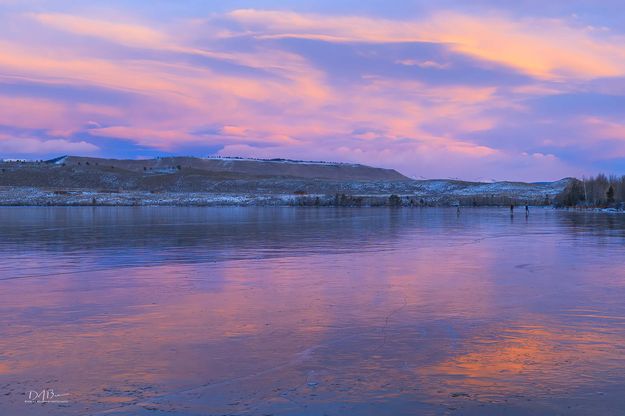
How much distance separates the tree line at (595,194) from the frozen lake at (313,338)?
310ft

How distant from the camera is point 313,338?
9570mm

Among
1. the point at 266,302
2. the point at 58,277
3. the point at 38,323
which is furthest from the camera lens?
the point at 58,277

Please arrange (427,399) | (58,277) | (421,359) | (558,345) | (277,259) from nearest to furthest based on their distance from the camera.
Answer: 1. (427,399)
2. (421,359)
3. (558,345)
4. (58,277)
5. (277,259)

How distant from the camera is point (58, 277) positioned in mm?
16453

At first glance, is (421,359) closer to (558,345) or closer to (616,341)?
(558,345)

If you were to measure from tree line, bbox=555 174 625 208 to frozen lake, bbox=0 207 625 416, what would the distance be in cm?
9459

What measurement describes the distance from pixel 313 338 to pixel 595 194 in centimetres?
11577

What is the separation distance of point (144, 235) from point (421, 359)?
1051 inches

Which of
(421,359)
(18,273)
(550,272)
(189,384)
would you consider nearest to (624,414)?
(421,359)

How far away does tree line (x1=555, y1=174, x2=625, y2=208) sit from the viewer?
105188mm

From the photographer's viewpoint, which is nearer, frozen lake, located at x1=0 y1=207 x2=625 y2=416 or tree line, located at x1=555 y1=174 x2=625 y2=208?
frozen lake, located at x1=0 y1=207 x2=625 y2=416

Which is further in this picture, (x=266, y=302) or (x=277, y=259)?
(x=277, y=259)

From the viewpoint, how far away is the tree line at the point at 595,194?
10519 cm

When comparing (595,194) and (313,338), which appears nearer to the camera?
(313,338)
